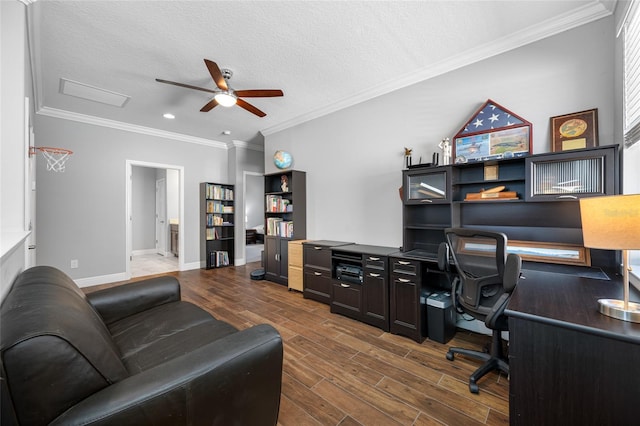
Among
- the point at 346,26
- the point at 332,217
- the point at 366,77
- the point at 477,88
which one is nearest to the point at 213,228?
the point at 332,217

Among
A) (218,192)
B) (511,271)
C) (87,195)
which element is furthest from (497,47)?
(87,195)

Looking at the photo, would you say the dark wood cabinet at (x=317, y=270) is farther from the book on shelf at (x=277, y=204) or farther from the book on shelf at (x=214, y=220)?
the book on shelf at (x=214, y=220)

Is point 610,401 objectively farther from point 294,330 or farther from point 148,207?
point 148,207

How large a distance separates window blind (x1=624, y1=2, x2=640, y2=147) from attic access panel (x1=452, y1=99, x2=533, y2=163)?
599 mm

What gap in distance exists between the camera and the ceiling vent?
323cm

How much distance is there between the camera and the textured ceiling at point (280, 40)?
210cm

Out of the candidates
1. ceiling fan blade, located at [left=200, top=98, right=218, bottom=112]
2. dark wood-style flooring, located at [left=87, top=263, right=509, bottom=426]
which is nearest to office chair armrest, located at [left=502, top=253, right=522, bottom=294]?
dark wood-style flooring, located at [left=87, top=263, right=509, bottom=426]

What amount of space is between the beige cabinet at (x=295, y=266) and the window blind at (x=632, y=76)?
336 centimetres

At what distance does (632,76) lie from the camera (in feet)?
5.53

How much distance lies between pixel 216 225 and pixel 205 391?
5.06 m

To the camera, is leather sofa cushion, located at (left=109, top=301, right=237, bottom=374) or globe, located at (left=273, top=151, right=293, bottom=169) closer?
leather sofa cushion, located at (left=109, top=301, right=237, bottom=374)

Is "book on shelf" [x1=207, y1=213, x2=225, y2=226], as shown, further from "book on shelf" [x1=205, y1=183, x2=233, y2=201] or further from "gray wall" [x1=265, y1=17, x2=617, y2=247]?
"gray wall" [x1=265, y1=17, x2=617, y2=247]

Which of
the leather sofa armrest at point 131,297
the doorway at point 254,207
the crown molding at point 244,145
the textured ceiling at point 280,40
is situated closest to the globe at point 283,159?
the textured ceiling at point 280,40

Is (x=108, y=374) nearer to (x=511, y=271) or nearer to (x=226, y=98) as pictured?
(x=511, y=271)
